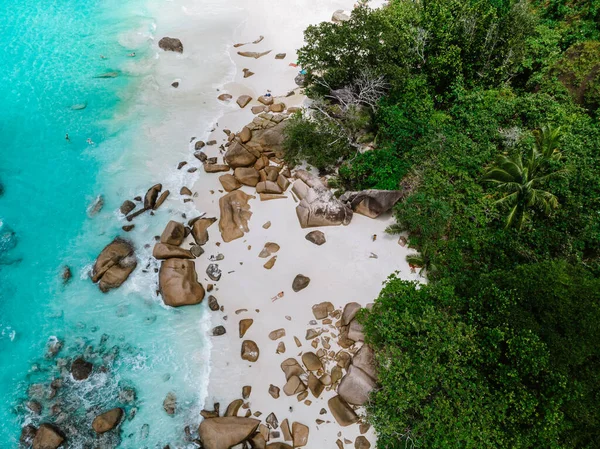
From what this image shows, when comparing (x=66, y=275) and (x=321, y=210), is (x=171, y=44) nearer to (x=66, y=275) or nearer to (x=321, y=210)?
(x=66, y=275)

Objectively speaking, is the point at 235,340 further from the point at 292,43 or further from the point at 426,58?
the point at 292,43

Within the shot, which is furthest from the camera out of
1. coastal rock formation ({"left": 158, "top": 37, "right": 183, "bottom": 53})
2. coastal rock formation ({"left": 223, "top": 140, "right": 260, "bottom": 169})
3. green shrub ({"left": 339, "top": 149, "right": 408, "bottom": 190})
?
coastal rock formation ({"left": 158, "top": 37, "right": 183, "bottom": 53})

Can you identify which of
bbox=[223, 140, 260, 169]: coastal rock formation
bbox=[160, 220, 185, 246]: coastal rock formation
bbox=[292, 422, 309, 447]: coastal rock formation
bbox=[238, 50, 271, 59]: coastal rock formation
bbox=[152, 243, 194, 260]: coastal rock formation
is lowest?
bbox=[292, 422, 309, 447]: coastal rock formation

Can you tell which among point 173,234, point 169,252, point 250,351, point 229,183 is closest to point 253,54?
point 229,183

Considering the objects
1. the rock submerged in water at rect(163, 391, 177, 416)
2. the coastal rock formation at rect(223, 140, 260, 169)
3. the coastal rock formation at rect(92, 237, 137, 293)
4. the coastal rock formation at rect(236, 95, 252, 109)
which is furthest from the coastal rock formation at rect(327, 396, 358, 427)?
the coastal rock formation at rect(236, 95, 252, 109)

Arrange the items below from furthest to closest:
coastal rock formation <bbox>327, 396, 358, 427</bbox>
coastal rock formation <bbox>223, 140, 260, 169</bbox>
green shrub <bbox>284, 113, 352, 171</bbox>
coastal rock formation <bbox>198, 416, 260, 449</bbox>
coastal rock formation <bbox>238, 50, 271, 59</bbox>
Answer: coastal rock formation <bbox>238, 50, 271, 59</bbox>
coastal rock formation <bbox>223, 140, 260, 169</bbox>
green shrub <bbox>284, 113, 352, 171</bbox>
coastal rock formation <bbox>327, 396, 358, 427</bbox>
coastal rock formation <bbox>198, 416, 260, 449</bbox>

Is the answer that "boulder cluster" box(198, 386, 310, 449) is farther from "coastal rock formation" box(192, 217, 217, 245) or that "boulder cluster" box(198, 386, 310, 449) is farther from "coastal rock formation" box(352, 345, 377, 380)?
"coastal rock formation" box(192, 217, 217, 245)

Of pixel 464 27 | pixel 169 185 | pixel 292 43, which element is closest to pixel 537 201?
pixel 464 27
